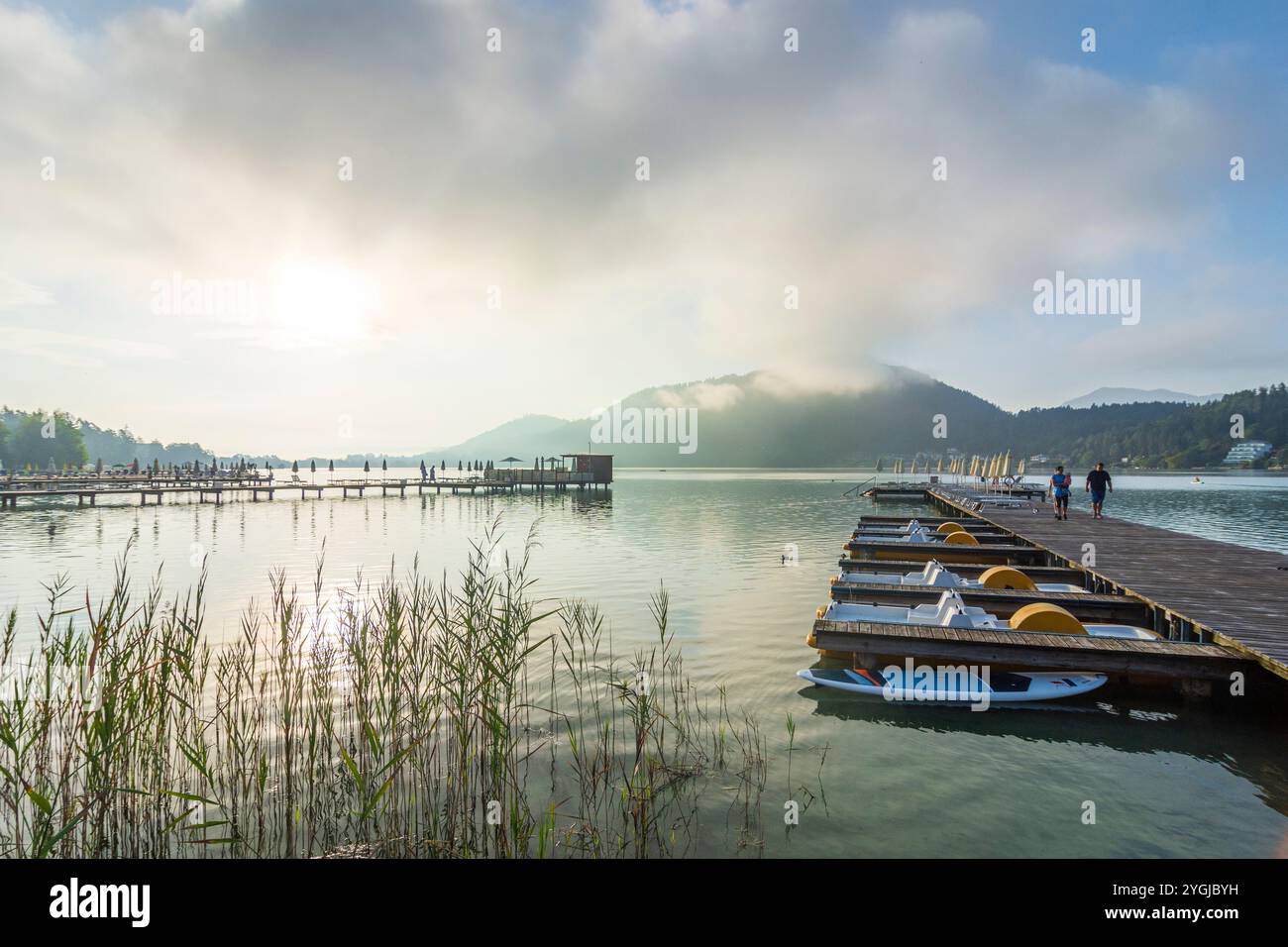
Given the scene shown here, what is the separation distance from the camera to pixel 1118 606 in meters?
11.1

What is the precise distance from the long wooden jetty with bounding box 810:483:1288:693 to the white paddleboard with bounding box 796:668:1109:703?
29 cm

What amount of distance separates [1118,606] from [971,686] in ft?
16.2

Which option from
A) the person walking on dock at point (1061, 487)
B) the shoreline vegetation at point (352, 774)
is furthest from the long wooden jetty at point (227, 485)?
the shoreline vegetation at point (352, 774)

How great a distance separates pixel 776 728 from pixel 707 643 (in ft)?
12.5

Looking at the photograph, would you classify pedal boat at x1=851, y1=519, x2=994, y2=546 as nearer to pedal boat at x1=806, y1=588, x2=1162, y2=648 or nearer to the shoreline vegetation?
pedal boat at x1=806, y1=588, x2=1162, y2=648

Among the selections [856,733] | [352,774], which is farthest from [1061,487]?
[352,774]

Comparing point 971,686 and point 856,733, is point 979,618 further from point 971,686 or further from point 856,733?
point 856,733

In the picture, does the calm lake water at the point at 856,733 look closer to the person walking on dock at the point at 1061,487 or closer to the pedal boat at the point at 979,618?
the pedal boat at the point at 979,618

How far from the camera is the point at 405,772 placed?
20.3ft

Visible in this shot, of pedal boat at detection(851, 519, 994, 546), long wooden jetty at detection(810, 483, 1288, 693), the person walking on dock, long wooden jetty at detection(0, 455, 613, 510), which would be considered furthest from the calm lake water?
long wooden jetty at detection(0, 455, 613, 510)

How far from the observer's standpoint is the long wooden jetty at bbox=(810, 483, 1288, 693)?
793 centimetres

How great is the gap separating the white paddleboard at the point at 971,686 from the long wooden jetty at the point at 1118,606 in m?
0.29
